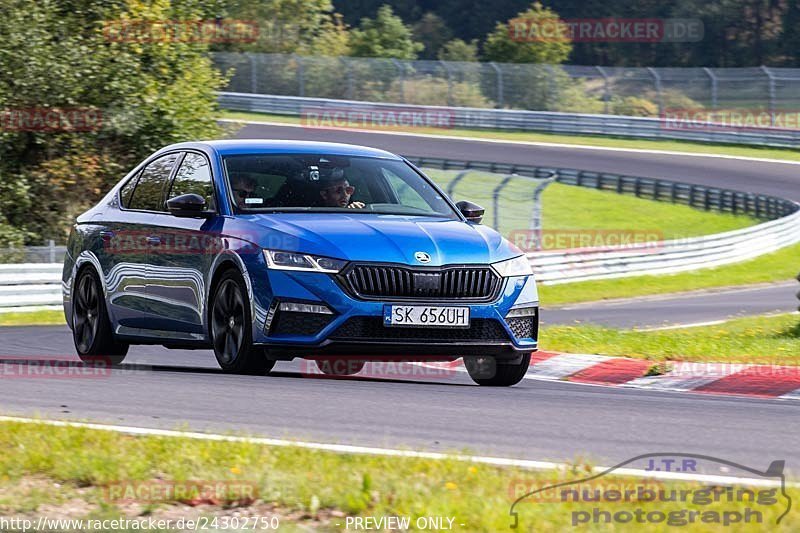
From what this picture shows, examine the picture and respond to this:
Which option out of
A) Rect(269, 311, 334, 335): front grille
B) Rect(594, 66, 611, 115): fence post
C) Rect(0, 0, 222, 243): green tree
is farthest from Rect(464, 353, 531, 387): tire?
Rect(594, 66, 611, 115): fence post

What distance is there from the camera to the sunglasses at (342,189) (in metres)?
9.53

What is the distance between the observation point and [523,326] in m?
9.11

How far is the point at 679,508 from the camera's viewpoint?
480cm

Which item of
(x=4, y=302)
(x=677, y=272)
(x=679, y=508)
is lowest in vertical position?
(x=677, y=272)

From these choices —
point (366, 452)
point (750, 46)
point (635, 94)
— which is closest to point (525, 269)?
point (366, 452)

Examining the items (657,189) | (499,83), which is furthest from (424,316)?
(499,83)

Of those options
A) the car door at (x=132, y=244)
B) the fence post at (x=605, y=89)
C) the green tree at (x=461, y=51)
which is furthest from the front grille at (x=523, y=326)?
the green tree at (x=461, y=51)

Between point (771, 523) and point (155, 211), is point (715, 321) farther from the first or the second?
point (771, 523)

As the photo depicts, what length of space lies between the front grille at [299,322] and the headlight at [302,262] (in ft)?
0.91

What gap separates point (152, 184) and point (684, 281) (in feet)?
67.9

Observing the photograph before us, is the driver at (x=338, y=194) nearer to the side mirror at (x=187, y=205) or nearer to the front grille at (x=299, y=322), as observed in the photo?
the side mirror at (x=187, y=205)

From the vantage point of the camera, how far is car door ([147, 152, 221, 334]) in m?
9.31

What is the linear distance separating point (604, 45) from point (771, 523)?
84.8 metres

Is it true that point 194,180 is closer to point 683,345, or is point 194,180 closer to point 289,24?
point 683,345
